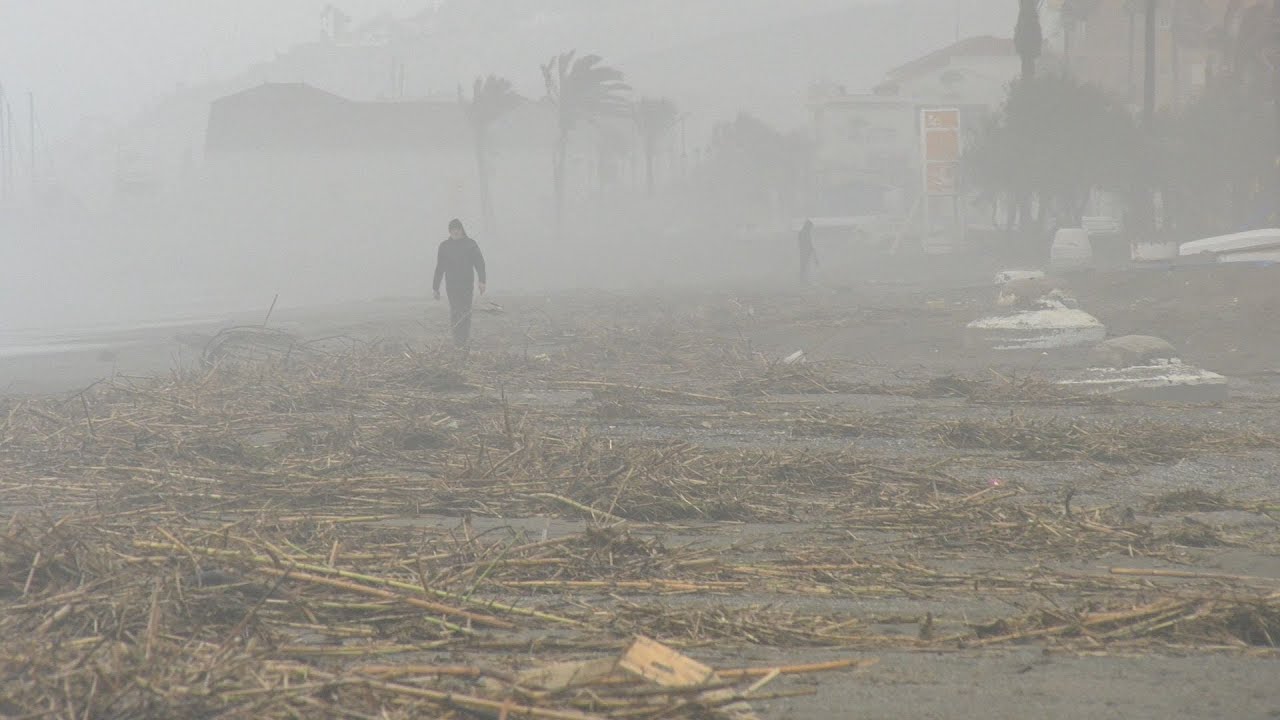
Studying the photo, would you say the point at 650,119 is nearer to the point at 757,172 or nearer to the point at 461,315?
the point at 757,172

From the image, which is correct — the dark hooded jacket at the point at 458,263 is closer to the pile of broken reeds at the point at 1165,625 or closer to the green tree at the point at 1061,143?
the pile of broken reeds at the point at 1165,625

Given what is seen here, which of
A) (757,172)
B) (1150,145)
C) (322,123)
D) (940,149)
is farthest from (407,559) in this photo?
(757,172)

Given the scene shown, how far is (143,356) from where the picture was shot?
66.5 feet

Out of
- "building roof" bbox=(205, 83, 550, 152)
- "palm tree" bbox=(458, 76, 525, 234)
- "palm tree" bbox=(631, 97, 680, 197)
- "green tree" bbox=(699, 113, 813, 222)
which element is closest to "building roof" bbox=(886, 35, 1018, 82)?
"green tree" bbox=(699, 113, 813, 222)

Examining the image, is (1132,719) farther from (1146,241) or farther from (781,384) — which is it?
(1146,241)

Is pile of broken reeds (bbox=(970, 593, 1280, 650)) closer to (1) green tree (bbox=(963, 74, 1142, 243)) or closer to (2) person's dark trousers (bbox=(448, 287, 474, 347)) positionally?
(2) person's dark trousers (bbox=(448, 287, 474, 347))

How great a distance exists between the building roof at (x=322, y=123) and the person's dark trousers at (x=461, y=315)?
61854 mm

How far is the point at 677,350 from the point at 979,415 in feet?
21.9

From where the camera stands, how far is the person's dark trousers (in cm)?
1653

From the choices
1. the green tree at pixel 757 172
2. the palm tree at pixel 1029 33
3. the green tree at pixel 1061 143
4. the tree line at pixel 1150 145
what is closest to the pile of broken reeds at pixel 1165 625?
the tree line at pixel 1150 145

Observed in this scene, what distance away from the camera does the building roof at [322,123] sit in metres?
75.9

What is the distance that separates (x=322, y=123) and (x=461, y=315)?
6509cm

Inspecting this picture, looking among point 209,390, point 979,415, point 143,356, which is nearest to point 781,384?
point 979,415

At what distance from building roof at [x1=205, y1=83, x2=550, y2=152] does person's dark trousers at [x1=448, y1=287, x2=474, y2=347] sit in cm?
6185
